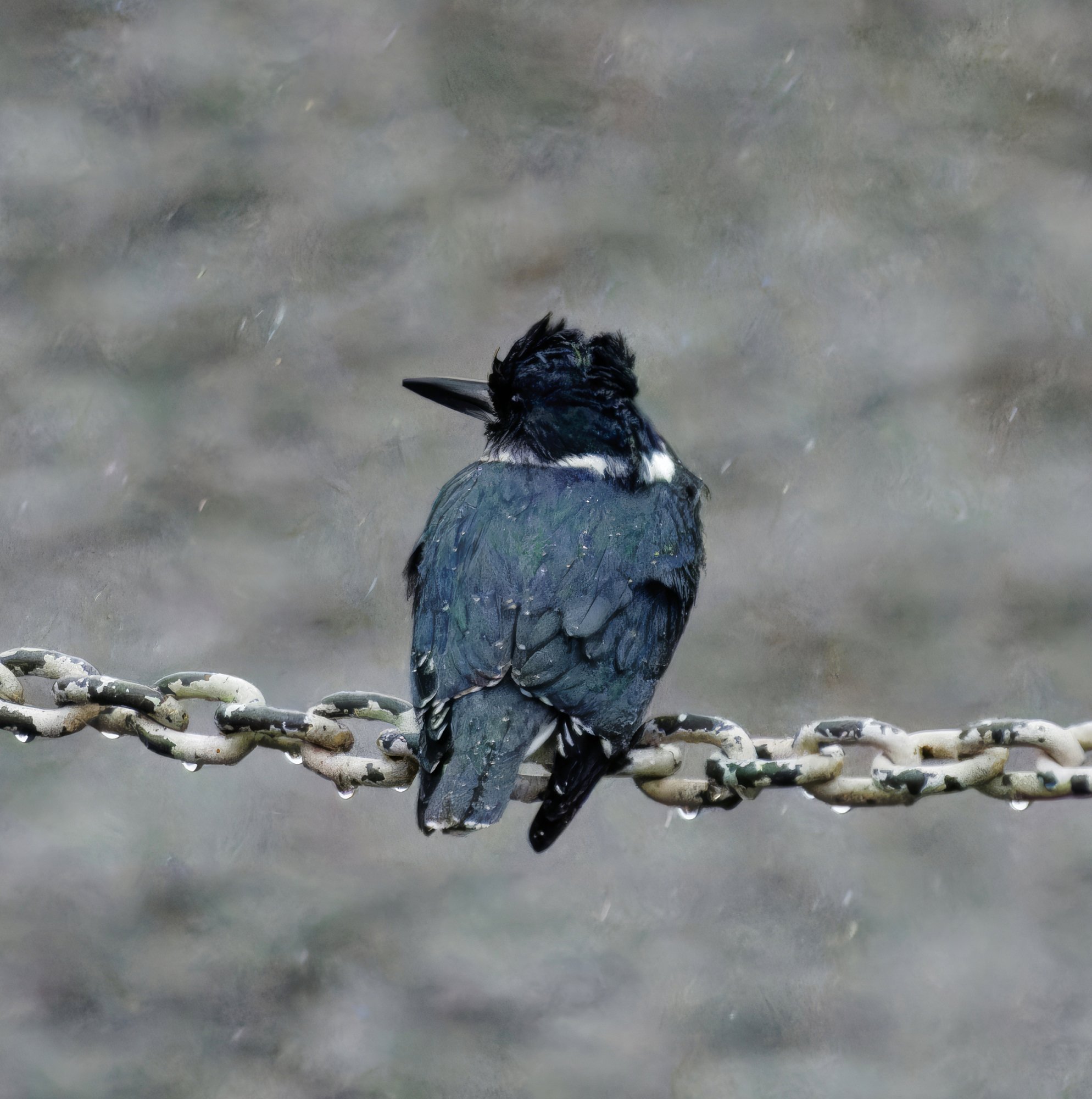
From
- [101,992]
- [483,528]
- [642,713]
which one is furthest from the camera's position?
[101,992]

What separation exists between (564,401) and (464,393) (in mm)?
152

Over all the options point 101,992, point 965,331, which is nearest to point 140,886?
point 101,992

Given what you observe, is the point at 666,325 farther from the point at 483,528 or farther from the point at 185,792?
the point at 483,528

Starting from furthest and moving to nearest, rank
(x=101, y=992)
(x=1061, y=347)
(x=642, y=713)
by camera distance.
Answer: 1. (x=1061, y=347)
2. (x=101, y=992)
3. (x=642, y=713)

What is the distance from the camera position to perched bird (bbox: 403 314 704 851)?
1.55 m

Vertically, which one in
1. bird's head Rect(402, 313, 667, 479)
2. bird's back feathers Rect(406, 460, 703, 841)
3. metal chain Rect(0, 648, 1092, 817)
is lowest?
metal chain Rect(0, 648, 1092, 817)

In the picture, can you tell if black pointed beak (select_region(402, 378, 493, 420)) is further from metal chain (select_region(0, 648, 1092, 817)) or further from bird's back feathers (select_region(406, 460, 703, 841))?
metal chain (select_region(0, 648, 1092, 817))

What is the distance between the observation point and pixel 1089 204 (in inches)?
142

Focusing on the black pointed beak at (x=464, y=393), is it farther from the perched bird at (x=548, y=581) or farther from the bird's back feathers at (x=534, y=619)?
the bird's back feathers at (x=534, y=619)

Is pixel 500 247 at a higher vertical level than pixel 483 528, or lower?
higher

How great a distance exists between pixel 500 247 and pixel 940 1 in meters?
1.32

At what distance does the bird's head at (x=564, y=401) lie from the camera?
1.94 m

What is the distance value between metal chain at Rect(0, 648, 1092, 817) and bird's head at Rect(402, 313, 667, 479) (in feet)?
1.65

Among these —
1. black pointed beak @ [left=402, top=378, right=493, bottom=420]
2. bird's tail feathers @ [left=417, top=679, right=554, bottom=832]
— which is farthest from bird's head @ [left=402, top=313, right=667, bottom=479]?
bird's tail feathers @ [left=417, top=679, right=554, bottom=832]
